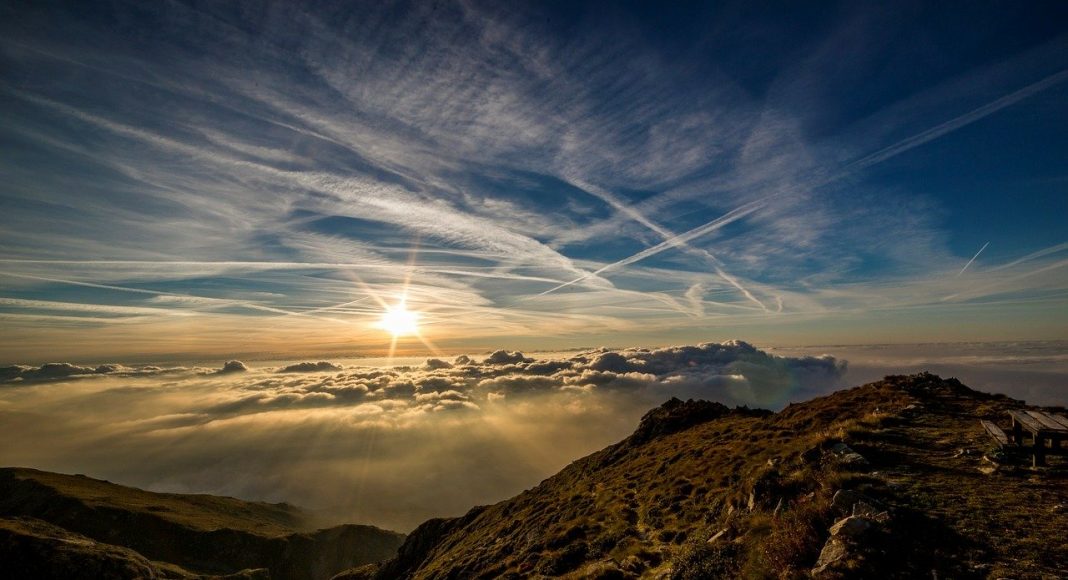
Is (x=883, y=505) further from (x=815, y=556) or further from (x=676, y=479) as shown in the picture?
(x=676, y=479)

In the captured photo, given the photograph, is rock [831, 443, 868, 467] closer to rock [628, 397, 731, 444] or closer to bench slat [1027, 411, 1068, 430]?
bench slat [1027, 411, 1068, 430]

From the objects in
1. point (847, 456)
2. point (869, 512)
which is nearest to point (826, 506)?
point (869, 512)

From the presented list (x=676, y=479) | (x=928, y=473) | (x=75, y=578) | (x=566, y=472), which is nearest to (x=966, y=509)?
(x=928, y=473)

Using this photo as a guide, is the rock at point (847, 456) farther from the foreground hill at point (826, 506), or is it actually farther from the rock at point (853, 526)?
the rock at point (853, 526)

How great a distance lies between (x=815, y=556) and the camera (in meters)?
11.1

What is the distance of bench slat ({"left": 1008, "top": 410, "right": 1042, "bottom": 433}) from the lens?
45.0ft

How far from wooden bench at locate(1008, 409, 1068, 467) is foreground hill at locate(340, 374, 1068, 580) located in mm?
572

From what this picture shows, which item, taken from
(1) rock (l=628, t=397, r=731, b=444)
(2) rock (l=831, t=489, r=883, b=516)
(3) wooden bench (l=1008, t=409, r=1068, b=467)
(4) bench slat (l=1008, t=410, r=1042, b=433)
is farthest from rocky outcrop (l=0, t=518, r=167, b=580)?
(4) bench slat (l=1008, t=410, r=1042, b=433)

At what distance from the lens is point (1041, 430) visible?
44.3 ft

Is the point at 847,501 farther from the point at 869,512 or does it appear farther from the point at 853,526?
the point at 853,526

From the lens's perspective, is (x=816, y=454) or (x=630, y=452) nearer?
(x=816, y=454)

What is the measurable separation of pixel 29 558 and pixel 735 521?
162 meters

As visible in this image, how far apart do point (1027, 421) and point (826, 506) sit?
935 cm

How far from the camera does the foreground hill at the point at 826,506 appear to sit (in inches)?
402
